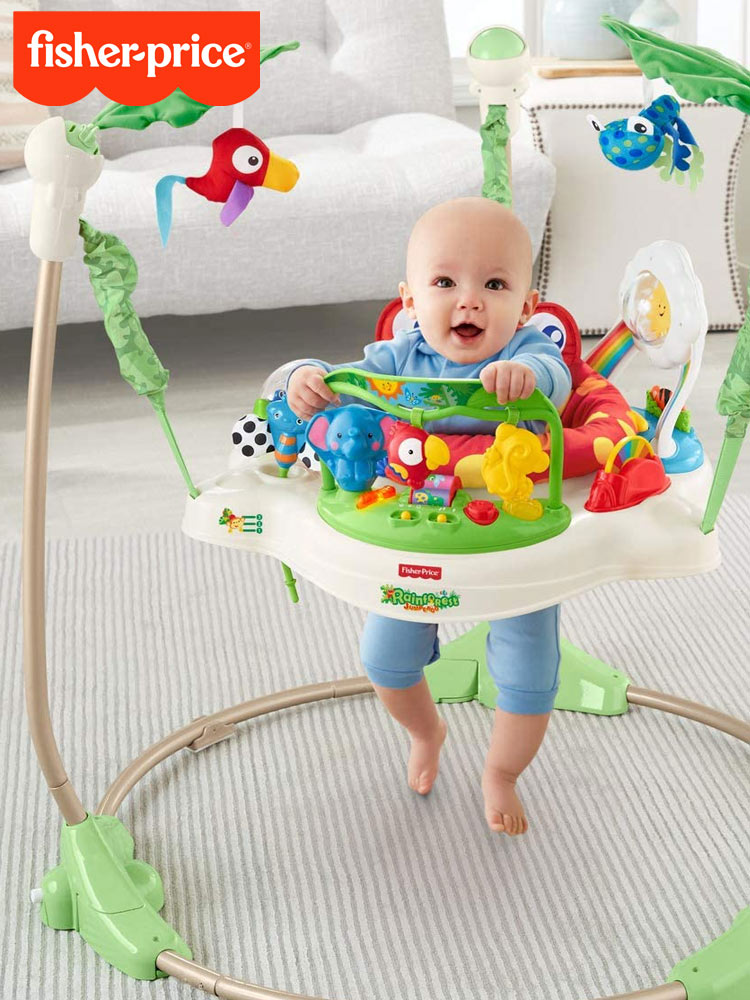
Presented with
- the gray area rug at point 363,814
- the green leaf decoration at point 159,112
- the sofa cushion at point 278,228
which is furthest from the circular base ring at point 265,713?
the sofa cushion at point 278,228

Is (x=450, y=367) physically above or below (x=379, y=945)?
above

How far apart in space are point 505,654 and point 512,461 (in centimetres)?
24

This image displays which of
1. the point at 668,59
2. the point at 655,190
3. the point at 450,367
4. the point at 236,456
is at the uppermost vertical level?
the point at 668,59

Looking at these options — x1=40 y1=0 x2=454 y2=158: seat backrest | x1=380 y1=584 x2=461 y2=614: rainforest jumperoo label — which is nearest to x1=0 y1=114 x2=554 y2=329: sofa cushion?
x1=40 y1=0 x2=454 y2=158: seat backrest

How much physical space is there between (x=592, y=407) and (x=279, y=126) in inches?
73.0

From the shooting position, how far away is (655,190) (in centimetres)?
270

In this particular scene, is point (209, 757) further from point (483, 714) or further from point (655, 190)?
point (655, 190)

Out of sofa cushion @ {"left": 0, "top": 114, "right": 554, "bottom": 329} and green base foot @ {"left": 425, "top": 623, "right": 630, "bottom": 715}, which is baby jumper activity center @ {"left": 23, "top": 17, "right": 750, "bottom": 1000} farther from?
sofa cushion @ {"left": 0, "top": 114, "right": 554, "bottom": 329}

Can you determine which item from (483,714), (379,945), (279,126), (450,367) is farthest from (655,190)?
(379,945)

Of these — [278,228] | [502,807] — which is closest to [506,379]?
[502,807]

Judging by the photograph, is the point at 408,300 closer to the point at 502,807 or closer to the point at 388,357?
the point at 388,357

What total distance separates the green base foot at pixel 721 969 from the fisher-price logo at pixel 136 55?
728 millimetres

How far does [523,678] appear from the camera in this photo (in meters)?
1.08

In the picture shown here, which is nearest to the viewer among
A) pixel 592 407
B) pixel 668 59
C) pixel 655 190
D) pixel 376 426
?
pixel 668 59
